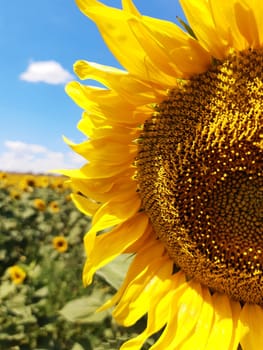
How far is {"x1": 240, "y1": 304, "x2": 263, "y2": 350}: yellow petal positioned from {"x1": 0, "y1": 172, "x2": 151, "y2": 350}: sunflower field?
492 mm

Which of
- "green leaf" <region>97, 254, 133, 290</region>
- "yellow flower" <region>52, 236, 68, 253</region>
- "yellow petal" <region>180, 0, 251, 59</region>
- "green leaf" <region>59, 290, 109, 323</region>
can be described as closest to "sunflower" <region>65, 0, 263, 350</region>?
"yellow petal" <region>180, 0, 251, 59</region>

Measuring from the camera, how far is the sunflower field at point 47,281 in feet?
9.23

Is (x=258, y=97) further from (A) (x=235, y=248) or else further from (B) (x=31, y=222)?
(B) (x=31, y=222)

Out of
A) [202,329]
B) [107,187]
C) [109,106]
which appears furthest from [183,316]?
[109,106]

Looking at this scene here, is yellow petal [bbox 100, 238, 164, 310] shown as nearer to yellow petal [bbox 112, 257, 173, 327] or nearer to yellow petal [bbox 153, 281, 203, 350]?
yellow petal [bbox 112, 257, 173, 327]

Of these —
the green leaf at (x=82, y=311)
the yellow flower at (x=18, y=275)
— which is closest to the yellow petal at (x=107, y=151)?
the green leaf at (x=82, y=311)

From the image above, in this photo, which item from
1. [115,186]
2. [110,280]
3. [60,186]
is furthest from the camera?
[60,186]

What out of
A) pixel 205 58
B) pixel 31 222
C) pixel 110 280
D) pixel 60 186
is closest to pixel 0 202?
pixel 31 222

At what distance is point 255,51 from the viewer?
1528mm

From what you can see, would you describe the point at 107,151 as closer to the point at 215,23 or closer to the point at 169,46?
the point at 169,46

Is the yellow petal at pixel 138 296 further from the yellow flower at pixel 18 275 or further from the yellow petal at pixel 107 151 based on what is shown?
the yellow flower at pixel 18 275

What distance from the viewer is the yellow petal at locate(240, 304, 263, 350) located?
1.66 m

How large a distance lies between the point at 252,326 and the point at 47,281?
14.4 ft

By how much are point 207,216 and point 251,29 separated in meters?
0.58
